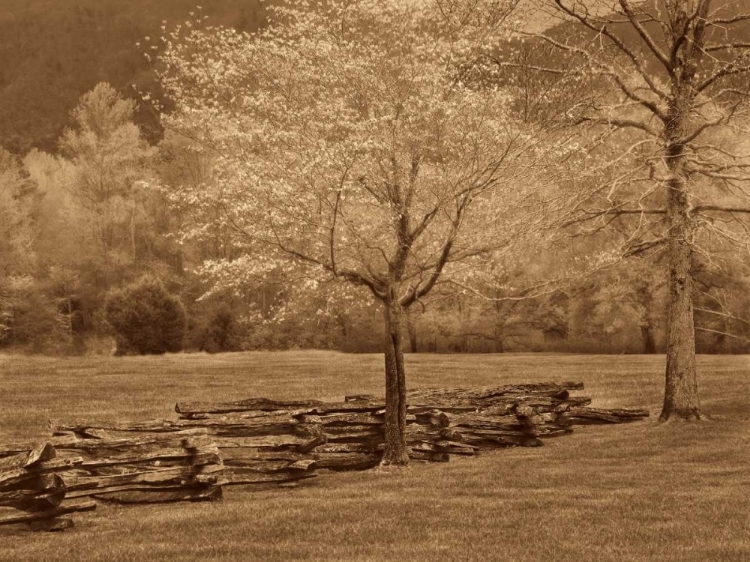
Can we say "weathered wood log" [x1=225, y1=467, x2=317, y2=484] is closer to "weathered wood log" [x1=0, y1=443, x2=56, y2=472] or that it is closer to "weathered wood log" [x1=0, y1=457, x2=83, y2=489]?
"weathered wood log" [x1=0, y1=457, x2=83, y2=489]

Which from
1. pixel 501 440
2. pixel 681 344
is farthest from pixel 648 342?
pixel 501 440

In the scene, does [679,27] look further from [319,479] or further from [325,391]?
[325,391]

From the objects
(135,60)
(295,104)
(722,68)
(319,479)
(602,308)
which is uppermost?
(135,60)

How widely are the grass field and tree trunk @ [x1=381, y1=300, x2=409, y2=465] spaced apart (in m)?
0.47

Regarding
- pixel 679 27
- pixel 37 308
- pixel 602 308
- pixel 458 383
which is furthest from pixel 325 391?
pixel 37 308

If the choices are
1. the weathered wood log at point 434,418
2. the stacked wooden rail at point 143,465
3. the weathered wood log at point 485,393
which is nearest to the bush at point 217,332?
the weathered wood log at point 485,393

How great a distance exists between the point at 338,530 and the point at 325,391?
53.2ft

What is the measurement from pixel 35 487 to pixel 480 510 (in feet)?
15.6

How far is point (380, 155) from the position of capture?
12859 mm

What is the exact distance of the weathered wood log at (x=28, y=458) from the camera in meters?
8.66

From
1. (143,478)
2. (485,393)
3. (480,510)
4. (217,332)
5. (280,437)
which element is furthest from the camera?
(217,332)

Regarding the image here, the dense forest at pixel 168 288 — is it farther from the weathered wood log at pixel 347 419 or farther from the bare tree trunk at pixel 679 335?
the weathered wood log at pixel 347 419

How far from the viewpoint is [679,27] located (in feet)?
55.0

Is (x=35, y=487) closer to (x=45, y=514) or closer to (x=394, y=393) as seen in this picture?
(x=45, y=514)
